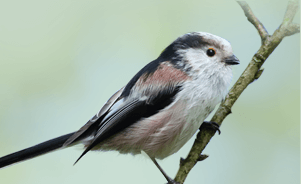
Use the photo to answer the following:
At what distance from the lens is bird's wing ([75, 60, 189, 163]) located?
2545mm

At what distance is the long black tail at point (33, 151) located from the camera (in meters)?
2.68

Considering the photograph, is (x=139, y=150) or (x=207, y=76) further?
(x=139, y=150)

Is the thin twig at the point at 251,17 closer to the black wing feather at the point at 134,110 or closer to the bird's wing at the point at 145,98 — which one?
the bird's wing at the point at 145,98

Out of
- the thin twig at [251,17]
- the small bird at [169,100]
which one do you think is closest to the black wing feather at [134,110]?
the small bird at [169,100]

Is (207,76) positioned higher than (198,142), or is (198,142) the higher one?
(207,76)

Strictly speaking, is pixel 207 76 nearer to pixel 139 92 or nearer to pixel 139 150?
pixel 139 92

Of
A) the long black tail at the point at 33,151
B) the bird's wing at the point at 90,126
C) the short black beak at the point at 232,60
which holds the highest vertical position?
the short black beak at the point at 232,60

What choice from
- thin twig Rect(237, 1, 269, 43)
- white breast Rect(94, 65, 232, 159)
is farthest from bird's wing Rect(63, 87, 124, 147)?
thin twig Rect(237, 1, 269, 43)

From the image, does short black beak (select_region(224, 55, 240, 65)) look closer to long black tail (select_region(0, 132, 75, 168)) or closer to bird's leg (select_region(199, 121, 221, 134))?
bird's leg (select_region(199, 121, 221, 134))

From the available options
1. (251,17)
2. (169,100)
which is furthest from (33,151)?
(251,17)

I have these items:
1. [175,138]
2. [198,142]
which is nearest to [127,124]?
[175,138]

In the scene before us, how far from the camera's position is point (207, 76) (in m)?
2.53

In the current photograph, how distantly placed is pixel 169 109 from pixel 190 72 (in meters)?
0.33

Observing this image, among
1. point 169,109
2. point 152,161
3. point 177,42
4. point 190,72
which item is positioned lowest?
point 152,161
